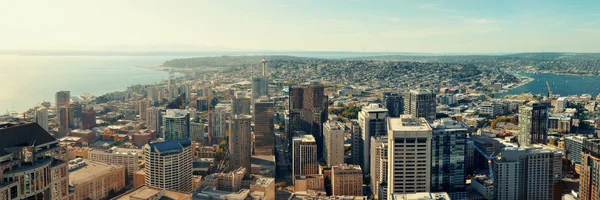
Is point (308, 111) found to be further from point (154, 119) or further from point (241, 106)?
point (154, 119)

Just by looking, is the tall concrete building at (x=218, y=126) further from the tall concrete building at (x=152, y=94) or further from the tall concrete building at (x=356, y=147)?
the tall concrete building at (x=152, y=94)

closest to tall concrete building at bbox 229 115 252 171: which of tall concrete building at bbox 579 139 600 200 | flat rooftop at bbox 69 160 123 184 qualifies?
flat rooftop at bbox 69 160 123 184

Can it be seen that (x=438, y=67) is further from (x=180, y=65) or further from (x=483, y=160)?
(x=483, y=160)

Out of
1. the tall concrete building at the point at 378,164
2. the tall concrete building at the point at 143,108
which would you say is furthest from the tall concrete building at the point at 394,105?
the tall concrete building at the point at 143,108

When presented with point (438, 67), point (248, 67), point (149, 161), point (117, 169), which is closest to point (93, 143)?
point (117, 169)

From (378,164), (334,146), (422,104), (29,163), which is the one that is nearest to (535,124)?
(422,104)
